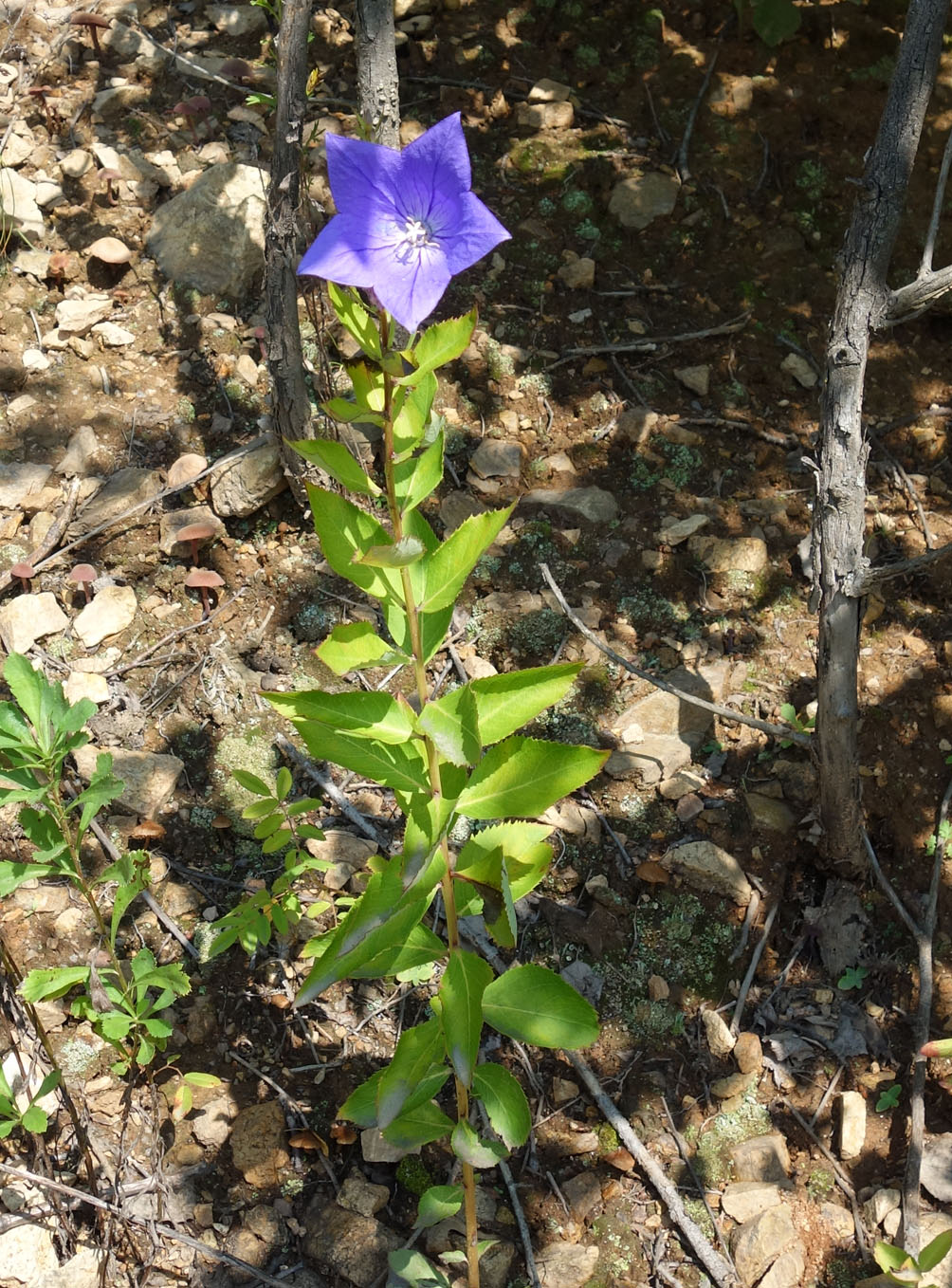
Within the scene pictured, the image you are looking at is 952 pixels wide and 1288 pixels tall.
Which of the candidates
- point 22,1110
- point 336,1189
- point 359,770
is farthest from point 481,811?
point 22,1110

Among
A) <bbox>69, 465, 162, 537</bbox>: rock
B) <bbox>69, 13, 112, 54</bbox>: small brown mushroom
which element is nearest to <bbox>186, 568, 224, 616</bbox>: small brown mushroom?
<bbox>69, 465, 162, 537</bbox>: rock

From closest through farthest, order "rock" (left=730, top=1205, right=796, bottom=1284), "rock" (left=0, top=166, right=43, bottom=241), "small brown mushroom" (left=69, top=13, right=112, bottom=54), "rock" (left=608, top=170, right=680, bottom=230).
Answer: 1. "rock" (left=730, top=1205, right=796, bottom=1284)
2. "rock" (left=0, top=166, right=43, bottom=241)
3. "rock" (left=608, top=170, right=680, bottom=230)
4. "small brown mushroom" (left=69, top=13, right=112, bottom=54)

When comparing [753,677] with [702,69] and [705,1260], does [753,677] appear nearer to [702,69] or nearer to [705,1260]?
[705,1260]

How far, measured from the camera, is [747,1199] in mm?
2697

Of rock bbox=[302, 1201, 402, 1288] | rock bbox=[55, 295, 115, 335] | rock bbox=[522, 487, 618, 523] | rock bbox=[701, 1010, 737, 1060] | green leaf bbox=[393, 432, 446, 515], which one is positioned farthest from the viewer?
rock bbox=[55, 295, 115, 335]

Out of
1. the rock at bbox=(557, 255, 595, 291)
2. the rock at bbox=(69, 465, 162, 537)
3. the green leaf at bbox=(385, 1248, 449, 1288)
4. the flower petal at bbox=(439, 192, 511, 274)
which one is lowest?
the green leaf at bbox=(385, 1248, 449, 1288)

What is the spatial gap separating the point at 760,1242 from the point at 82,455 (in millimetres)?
3064

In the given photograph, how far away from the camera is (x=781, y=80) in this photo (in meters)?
4.89

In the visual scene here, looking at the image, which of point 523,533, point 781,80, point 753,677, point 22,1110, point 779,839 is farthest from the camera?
point 781,80

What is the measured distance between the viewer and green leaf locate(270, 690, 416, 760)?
1.74 metres

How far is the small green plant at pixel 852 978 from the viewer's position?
306 cm

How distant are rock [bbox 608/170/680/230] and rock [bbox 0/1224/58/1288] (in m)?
3.98

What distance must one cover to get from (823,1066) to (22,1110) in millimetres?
1946

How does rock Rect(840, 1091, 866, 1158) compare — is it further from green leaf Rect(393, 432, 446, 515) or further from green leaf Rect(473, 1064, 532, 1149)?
green leaf Rect(393, 432, 446, 515)
